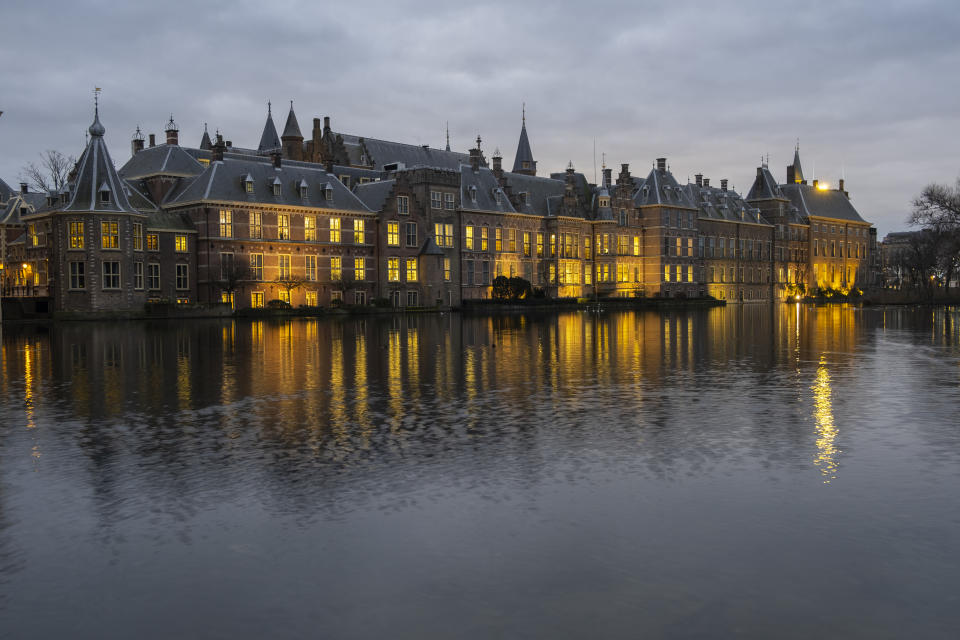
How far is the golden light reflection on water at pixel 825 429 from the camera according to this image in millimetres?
10672

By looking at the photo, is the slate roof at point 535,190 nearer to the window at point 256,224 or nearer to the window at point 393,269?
the window at point 393,269

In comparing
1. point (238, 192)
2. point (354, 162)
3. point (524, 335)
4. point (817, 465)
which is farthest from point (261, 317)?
point (817, 465)

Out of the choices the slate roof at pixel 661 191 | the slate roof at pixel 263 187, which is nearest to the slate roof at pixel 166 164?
the slate roof at pixel 263 187

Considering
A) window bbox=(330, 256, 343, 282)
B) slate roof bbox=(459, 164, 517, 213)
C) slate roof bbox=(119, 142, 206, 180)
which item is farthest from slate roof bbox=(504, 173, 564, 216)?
slate roof bbox=(119, 142, 206, 180)

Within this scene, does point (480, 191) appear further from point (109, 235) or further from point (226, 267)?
point (109, 235)

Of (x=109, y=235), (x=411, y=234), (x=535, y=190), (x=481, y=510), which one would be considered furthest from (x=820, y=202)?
(x=481, y=510)

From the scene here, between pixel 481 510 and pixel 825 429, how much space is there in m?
6.96

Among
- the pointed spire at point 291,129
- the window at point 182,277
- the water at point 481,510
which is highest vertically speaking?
the pointed spire at point 291,129

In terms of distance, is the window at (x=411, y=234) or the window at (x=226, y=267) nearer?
the window at (x=226, y=267)

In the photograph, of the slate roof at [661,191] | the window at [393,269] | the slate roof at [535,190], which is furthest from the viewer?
the slate roof at [661,191]

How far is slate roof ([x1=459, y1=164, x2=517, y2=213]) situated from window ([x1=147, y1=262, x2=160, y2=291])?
2881 cm

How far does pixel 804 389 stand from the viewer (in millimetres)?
18234

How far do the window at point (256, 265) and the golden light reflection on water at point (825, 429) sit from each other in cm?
5230

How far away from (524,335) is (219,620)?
32369 millimetres
